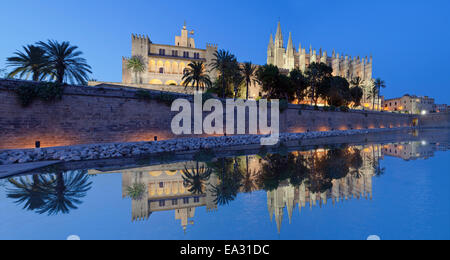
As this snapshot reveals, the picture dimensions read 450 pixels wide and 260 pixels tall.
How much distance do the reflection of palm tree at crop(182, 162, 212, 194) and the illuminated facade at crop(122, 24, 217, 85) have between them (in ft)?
125

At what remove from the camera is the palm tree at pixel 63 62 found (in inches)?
657

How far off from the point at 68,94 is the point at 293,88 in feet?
118

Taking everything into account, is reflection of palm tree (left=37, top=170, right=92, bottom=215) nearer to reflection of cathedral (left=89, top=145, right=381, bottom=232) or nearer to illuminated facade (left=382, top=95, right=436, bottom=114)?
reflection of cathedral (left=89, top=145, right=381, bottom=232)

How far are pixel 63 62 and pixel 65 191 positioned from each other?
54.8 feet

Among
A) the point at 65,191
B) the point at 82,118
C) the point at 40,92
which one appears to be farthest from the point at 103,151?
the point at 65,191

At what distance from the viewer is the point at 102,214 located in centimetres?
416

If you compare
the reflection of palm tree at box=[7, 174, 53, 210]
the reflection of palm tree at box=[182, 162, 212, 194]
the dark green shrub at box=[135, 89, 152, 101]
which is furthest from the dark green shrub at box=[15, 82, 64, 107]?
the reflection of palm tree at box=[182, 162, 212, 194]

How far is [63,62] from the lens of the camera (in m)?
17.1

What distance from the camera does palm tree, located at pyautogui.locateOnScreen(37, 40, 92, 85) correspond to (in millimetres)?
16688

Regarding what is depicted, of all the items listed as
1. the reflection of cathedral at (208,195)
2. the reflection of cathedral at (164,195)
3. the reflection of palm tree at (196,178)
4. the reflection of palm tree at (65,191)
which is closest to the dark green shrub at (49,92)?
the reflection of palm tree at (65,191)

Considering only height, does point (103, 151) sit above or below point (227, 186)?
above

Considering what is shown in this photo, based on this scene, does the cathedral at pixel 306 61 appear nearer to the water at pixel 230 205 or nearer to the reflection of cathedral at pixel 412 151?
the reflection of cathedral at pixel 412 151

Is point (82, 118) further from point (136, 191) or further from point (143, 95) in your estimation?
point (136, 191)
